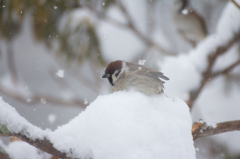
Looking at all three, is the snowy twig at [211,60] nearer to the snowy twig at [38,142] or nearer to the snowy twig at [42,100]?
the snowy twig at [42,100]

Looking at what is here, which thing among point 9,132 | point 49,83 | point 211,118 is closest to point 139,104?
point 9,132

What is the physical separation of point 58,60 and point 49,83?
0.44m

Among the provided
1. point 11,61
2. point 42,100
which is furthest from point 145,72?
point 11,61

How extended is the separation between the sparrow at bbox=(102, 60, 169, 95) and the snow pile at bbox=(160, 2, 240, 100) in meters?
0.35

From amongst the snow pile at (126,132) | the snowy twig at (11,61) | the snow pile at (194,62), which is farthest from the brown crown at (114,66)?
the snowy twig at (11,61)

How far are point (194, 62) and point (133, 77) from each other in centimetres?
63

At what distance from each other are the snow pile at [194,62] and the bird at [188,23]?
0.10 m

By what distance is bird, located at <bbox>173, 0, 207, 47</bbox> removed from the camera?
5.55 ft

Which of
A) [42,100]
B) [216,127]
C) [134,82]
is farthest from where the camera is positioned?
[42,100]

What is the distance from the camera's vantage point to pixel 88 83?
181 centimetres

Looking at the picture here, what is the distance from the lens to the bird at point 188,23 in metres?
1.69

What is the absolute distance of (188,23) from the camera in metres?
1.79

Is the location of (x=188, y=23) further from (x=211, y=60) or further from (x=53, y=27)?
(x=53, y=27)

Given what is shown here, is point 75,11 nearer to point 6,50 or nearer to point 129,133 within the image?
point 6,50
